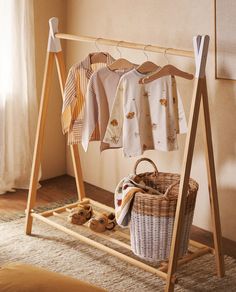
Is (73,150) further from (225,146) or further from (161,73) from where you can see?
(161,73)

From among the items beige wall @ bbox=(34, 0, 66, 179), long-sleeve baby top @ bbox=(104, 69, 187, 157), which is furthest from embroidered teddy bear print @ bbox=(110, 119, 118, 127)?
beige wall @ bbox=(34, 0, 66, 179)

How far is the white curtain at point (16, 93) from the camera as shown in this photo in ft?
12.7

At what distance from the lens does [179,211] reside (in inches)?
102

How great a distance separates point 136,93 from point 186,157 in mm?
418

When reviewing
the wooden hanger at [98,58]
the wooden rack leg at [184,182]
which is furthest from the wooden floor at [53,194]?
the wooden hanger at [98,58]

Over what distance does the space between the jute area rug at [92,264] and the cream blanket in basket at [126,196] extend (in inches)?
10.6

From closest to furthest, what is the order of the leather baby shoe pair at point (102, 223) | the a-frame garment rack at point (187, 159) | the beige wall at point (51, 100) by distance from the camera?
the a-frame garment rack at point (187, 159)
the leather baby shoe pair at point (102, 223)
the beige wall at point (51, 100)

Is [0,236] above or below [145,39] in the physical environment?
below

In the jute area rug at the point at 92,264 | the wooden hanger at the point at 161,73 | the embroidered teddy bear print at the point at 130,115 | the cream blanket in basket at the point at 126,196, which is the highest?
the wooden hanger at the point at 161,73

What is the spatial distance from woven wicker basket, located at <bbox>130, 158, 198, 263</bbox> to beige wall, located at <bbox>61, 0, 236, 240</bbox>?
447mm

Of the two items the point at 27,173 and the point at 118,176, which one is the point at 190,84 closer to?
the point at 118,176

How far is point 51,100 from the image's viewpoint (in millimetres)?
4262

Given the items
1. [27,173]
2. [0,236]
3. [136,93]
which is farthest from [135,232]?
[27,173]

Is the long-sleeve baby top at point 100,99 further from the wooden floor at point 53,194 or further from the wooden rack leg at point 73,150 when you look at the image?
the wooden floor at point 53,194
